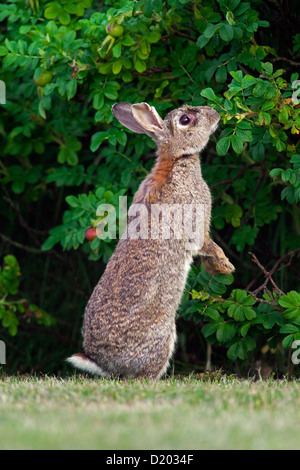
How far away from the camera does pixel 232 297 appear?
618 cm

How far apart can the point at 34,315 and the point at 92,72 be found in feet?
9.10

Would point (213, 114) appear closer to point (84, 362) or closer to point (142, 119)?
point (142, 119)

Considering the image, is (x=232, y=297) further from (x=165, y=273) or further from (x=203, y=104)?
(x=203, y=104)

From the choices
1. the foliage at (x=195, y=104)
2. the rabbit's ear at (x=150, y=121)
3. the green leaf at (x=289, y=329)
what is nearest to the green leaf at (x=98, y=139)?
the foliage at (x=195, y=104)

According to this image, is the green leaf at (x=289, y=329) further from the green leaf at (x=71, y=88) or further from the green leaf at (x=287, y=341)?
the green leaf at (x=71, y=88)

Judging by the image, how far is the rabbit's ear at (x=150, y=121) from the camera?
5.96 m

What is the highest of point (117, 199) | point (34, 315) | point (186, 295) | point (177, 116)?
point (177, 116)

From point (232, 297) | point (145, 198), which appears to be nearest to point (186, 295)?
point (232, 297)

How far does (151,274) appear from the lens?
5.67 metres

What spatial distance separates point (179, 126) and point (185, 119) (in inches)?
2.9

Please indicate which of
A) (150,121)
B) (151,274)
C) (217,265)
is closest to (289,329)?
(217,265)

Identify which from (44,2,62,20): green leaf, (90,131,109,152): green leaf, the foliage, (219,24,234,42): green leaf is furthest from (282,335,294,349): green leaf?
(44,2,62,20): green leaf

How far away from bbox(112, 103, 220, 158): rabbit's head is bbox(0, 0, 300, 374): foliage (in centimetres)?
19

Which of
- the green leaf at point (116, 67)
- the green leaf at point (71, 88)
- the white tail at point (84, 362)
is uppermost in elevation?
the green leaf at point (116, 67)
